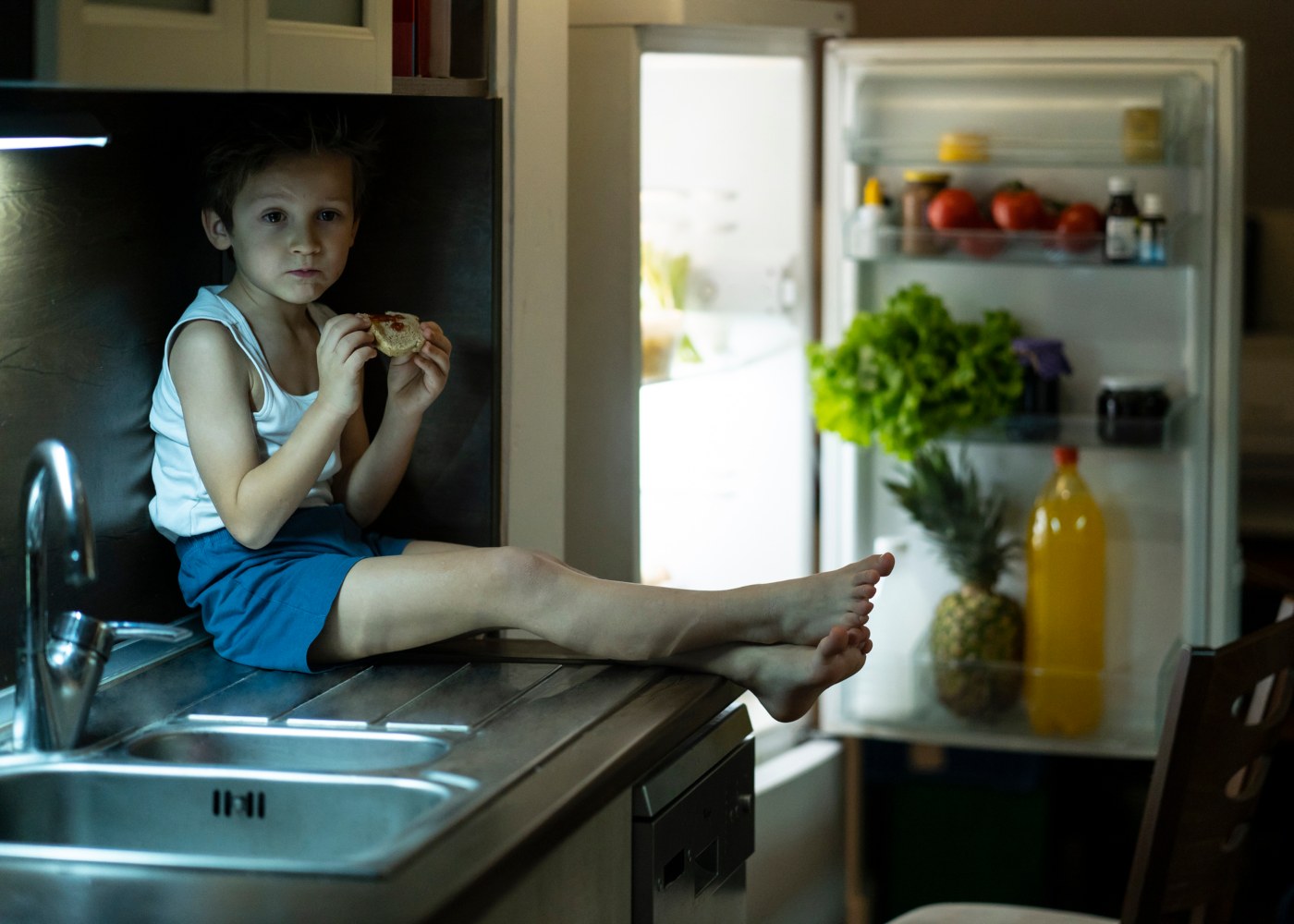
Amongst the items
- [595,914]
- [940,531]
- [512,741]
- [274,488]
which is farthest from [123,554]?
[940,531]

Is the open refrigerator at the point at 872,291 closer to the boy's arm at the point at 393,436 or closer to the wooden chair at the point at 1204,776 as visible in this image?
the boy's arm at the point at 393,436

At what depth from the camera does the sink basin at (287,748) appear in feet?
4.82

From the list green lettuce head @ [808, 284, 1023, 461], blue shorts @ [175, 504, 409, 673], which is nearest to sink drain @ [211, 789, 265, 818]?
blue shorts @ [175, 504, 409, 673]

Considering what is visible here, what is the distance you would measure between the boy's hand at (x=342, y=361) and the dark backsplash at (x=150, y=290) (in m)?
0.27

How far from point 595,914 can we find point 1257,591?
2211 millimetres

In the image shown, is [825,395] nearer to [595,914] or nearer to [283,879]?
[595,914]

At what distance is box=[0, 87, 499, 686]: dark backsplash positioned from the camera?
1.65m

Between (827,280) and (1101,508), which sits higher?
(827,280)

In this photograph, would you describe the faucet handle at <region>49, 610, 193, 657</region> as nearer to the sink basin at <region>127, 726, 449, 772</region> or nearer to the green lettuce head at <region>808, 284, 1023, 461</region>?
the sink basin at <region>127, 726, 449, 772</region>

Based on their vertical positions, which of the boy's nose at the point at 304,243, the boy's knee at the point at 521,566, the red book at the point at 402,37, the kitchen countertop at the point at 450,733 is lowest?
the kitchen countertop at the point at 450,733

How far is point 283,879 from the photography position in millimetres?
1100

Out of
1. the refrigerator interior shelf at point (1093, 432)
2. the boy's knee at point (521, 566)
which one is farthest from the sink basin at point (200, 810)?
the refrigerator interior shelf at point (1093, 432)

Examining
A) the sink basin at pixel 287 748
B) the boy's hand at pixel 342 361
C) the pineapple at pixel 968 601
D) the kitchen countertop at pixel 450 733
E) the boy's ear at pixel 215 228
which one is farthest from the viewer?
the pineapple at pixel 968 601

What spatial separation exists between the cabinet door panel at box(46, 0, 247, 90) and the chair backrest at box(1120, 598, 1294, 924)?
1102 millimetres
